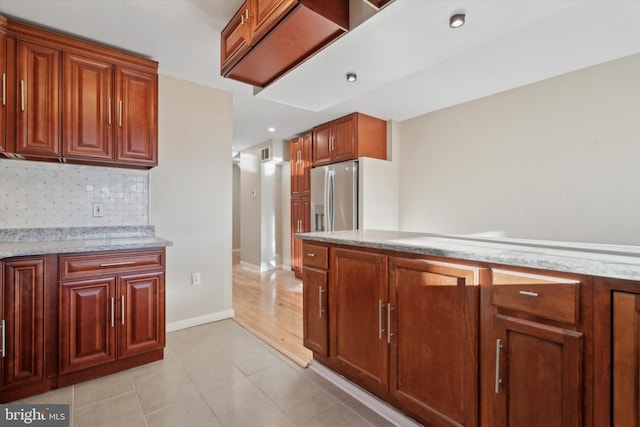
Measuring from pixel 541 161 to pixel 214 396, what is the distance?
3402 millimetres

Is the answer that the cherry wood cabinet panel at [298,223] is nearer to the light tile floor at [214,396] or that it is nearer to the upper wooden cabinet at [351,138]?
the upper wooden cabinet at [351,138]

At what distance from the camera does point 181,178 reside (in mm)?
2861

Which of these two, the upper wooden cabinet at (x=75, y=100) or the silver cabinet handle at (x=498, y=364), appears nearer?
the silver cabinet handle at (x=498, y=364)

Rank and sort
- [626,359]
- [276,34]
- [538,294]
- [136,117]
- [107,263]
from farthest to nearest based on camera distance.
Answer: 1. [136,117]
2. [107,263]
3. [276,34]
4. [538,294]
5. [626,359]

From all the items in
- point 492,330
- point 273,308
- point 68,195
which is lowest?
point 273,308

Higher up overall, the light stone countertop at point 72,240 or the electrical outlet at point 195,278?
the light stone countertop at point 72,240

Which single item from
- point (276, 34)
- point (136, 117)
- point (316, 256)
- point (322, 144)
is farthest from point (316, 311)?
point (322, 144)

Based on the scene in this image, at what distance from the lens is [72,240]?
7.33 ft

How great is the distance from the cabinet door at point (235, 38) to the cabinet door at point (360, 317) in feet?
4.48

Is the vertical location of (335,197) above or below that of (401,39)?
below

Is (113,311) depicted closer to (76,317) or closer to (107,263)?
(76,317)

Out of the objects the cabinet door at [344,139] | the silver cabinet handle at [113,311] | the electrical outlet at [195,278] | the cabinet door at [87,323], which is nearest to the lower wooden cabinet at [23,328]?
the cabinet door at [87,323]

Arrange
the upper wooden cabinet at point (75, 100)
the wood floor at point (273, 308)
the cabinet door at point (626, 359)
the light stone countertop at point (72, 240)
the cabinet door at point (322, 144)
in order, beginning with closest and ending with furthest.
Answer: the cabinet door at point (626, 359) → the light stone countertop at point (72, 240) → the upper wooden cabinet at point (75, 100) → the wood floor at point (273, 308) → the cabinet door at point (322, 144)

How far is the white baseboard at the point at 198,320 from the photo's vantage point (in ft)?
9.09
